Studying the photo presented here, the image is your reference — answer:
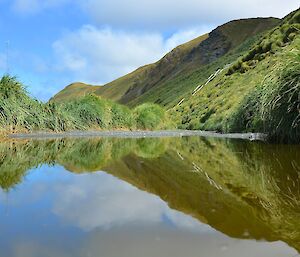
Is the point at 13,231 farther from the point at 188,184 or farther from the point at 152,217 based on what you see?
the point at 188,184

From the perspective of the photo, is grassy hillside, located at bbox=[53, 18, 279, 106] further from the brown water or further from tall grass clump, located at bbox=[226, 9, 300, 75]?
the brown water

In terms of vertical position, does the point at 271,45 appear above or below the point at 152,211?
above

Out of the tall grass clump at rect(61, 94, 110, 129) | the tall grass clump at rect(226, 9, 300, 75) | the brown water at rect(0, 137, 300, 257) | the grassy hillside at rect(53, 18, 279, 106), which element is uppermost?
the grassy hillside at rect(53, 18, 279, 106)

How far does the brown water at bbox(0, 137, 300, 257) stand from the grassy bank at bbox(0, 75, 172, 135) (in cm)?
1490

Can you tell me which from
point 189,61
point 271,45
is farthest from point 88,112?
point 189,61

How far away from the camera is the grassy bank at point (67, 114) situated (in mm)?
22594

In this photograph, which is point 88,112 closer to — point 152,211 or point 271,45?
point 152,211

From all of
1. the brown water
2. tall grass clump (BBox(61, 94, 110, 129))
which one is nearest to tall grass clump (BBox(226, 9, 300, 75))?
tall grass clump (BBox(61, 94, 110, 129))

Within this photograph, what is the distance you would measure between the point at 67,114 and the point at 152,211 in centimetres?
2248

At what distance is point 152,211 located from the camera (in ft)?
14.7

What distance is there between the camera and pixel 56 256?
9.89ft

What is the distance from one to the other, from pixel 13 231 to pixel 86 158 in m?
6.69

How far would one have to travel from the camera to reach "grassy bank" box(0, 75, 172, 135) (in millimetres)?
22594

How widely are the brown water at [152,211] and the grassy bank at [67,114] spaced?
48.9ft
